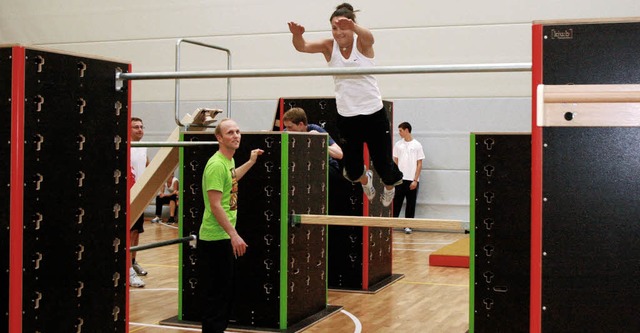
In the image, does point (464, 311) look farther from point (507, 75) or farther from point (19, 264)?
point (507, 75)

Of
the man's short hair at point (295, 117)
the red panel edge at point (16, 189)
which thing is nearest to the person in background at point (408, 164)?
the man's short hair at point (295, 117)

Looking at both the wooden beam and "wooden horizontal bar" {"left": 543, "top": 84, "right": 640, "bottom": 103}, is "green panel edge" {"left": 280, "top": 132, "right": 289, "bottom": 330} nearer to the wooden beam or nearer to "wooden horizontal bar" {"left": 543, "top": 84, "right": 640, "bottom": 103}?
the wooden beam

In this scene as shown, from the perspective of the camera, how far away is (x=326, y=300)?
19.9ft

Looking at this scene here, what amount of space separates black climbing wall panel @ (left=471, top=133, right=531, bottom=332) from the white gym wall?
5607mm

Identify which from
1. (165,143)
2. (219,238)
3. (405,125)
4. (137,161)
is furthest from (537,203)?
(405,125)

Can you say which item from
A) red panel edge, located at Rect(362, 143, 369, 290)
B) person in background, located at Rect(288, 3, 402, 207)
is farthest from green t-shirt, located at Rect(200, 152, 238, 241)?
red panel edge, located at Rect(362, 143, 369, 290)

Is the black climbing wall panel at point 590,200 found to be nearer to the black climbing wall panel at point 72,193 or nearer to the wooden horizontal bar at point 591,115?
the wooden horizontal bar at point 591,115

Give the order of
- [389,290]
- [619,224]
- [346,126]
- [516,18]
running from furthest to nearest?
[516,18] → [389,290] → [346,126] → [619,224]

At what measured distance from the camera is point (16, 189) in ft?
10.4

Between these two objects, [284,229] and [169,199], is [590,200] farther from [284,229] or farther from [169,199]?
[169,199]

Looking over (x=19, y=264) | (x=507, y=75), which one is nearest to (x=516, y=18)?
(x=507, y=75)

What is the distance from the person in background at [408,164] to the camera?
1044cm

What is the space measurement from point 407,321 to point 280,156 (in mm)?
1499

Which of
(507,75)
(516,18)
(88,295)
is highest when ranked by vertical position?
(516,18)
